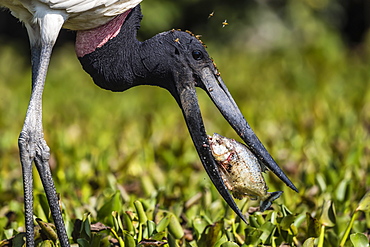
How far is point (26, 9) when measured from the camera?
2.74 m

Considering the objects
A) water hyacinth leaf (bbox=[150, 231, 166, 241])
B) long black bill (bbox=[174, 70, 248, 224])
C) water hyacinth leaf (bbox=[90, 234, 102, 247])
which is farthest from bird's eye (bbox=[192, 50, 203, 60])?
water hyacinth leaf (bbox=[90, 234, 102, 247])

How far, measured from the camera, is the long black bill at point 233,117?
2754 millimetres

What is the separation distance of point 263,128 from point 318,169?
1.06 m

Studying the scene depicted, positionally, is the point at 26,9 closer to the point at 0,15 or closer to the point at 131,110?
the point at 131,110

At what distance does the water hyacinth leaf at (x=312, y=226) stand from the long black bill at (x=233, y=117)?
0.28 metres

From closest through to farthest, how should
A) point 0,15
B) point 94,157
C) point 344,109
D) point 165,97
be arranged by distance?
point 94,157 < point 344,109 < point 165,97 < point 0,15

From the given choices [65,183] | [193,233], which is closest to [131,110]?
[65,183]

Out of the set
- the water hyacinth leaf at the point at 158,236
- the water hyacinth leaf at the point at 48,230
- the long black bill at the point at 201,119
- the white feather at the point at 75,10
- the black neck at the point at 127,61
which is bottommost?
the water hyacinth leaf at the point at 158,236

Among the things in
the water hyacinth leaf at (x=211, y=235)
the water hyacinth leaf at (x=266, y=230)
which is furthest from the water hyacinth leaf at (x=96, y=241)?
the water hyacinth leaf at (x=266, y=230)

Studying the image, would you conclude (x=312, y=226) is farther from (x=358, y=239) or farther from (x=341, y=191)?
(x=341, y=191)

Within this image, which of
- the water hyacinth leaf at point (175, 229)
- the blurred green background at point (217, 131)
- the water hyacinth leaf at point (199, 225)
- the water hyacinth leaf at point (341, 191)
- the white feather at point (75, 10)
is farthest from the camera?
the water hyacinth leaf at point (341, 191)

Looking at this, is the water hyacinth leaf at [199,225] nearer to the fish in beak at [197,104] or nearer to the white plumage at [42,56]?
the fish in beak at [197,104]

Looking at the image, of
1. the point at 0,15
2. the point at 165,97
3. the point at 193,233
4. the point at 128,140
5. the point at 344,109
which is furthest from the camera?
the point at 0,15

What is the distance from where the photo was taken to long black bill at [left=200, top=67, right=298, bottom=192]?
2.75 meters
